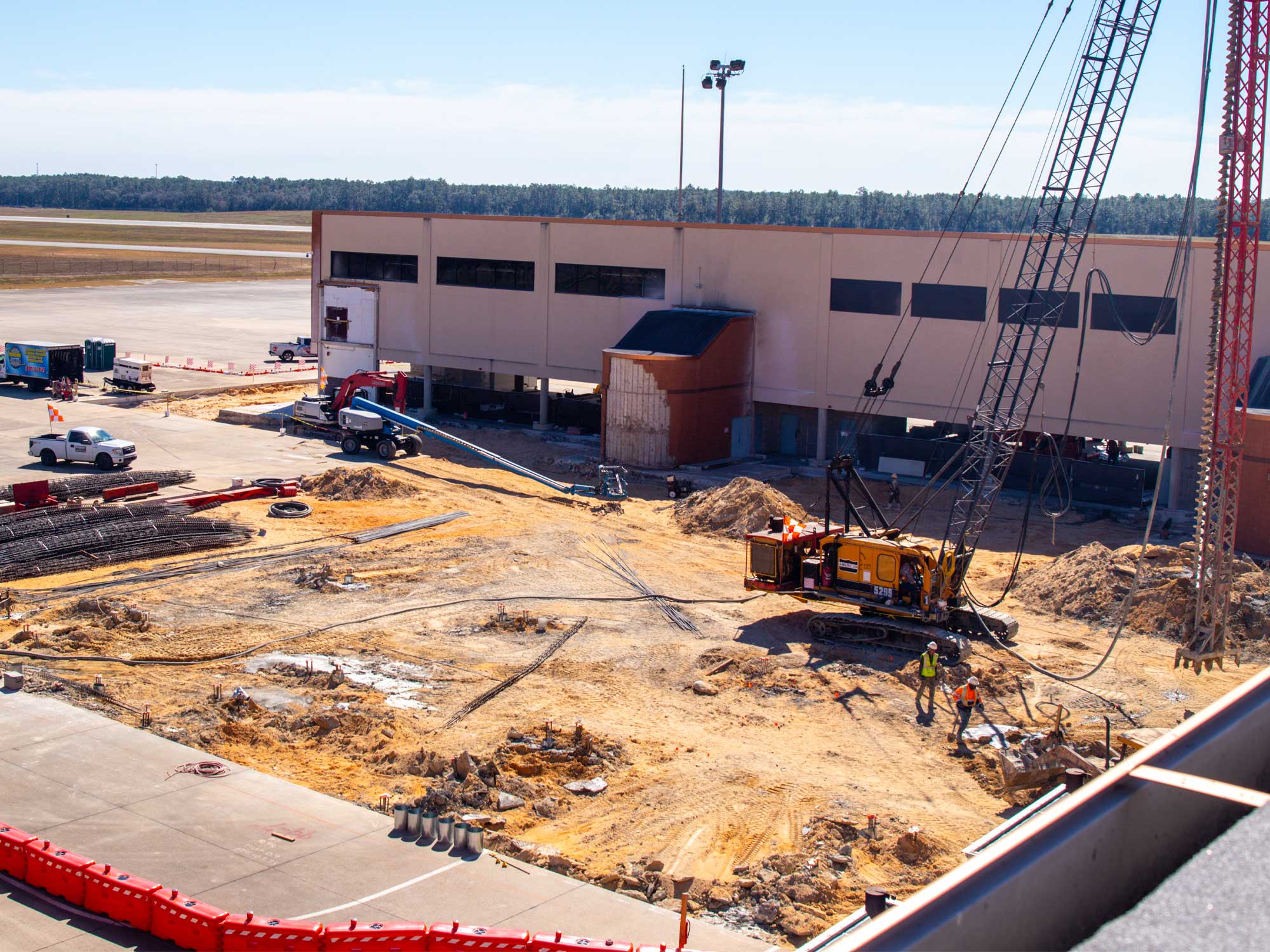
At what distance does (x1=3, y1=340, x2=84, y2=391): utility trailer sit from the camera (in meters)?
67.8

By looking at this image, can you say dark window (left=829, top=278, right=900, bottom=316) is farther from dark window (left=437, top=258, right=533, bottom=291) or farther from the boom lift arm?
dark window (left=437, top=258, right=533, bottom=291)

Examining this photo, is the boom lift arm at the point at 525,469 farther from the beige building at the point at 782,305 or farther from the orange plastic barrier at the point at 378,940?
the orange plastic barrier at the point at 378,940

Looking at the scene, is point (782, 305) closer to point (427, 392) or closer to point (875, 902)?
point (427, 392)

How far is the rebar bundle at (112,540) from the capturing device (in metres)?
37.4

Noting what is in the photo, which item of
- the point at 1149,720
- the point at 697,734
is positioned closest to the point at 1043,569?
the point at 1149,720

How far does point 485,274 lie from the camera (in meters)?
63.6

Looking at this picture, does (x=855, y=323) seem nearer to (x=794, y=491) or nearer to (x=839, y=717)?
(x=794, y=491)

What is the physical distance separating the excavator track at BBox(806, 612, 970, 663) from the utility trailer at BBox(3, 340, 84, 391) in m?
49.6

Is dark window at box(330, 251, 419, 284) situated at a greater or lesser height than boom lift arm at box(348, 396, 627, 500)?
greater

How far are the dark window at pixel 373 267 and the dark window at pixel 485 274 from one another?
1.93 m

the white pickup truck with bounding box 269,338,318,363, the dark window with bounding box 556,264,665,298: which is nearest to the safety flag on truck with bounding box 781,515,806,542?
the dark window with bounding box 556,264,665,298

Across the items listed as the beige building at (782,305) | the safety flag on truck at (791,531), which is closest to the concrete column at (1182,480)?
the beige building at (782,305)

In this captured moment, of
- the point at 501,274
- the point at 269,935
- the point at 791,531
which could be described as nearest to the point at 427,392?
the point at 501,274

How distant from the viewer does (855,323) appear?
5397 cm
